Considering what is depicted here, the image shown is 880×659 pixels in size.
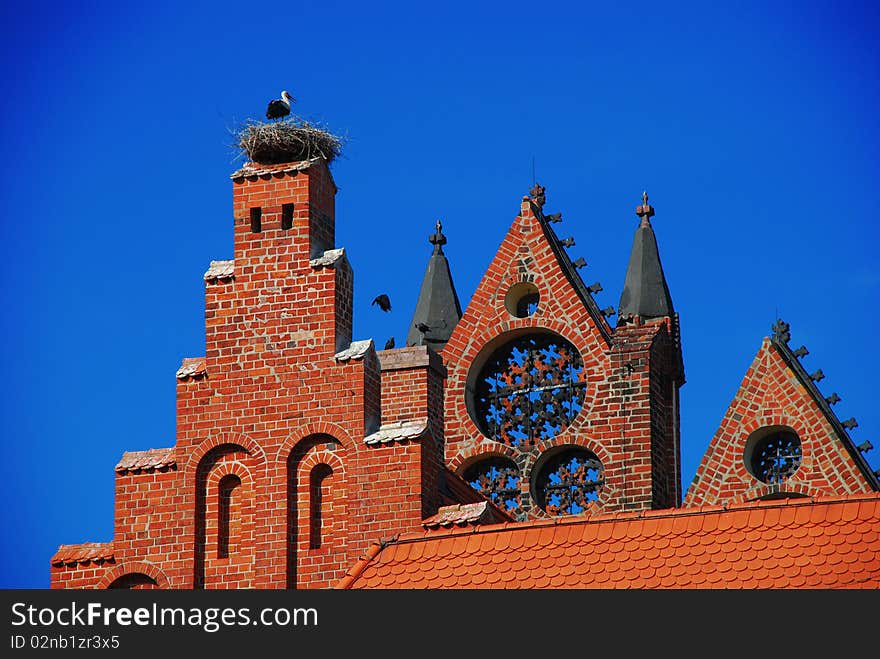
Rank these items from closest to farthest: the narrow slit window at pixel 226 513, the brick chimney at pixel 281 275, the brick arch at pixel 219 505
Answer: the brick arch at pixel 219 505, the narrow slit window at pixel 226 513, the brick chimney at pixel 281 275

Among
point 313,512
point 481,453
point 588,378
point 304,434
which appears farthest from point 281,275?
point 481,453

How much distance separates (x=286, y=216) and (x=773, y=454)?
36.8 feet

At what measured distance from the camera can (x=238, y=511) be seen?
37062 mm

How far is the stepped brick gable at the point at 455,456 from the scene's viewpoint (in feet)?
109

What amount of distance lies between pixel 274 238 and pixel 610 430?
9.99 m

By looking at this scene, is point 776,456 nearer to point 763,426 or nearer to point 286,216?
point 763,426

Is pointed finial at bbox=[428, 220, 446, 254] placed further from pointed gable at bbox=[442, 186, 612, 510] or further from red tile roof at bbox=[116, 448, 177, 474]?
red tile roof at bbox=[116, 448, 177, 474]

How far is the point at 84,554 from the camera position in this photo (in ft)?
122

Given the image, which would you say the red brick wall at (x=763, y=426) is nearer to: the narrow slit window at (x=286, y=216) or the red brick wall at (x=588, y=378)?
the red brick wall at (x=588, y=378)

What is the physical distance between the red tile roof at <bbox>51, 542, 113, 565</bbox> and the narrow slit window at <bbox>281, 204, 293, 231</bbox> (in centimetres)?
453

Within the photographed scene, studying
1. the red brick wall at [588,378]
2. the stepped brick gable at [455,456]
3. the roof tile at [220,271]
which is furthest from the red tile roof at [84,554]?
the red brick wall at [588,378]

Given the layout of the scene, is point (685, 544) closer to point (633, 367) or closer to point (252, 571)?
point (252, 571)

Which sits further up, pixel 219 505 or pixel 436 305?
pixel 436 305

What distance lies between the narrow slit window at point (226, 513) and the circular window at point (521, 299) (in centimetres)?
1221
